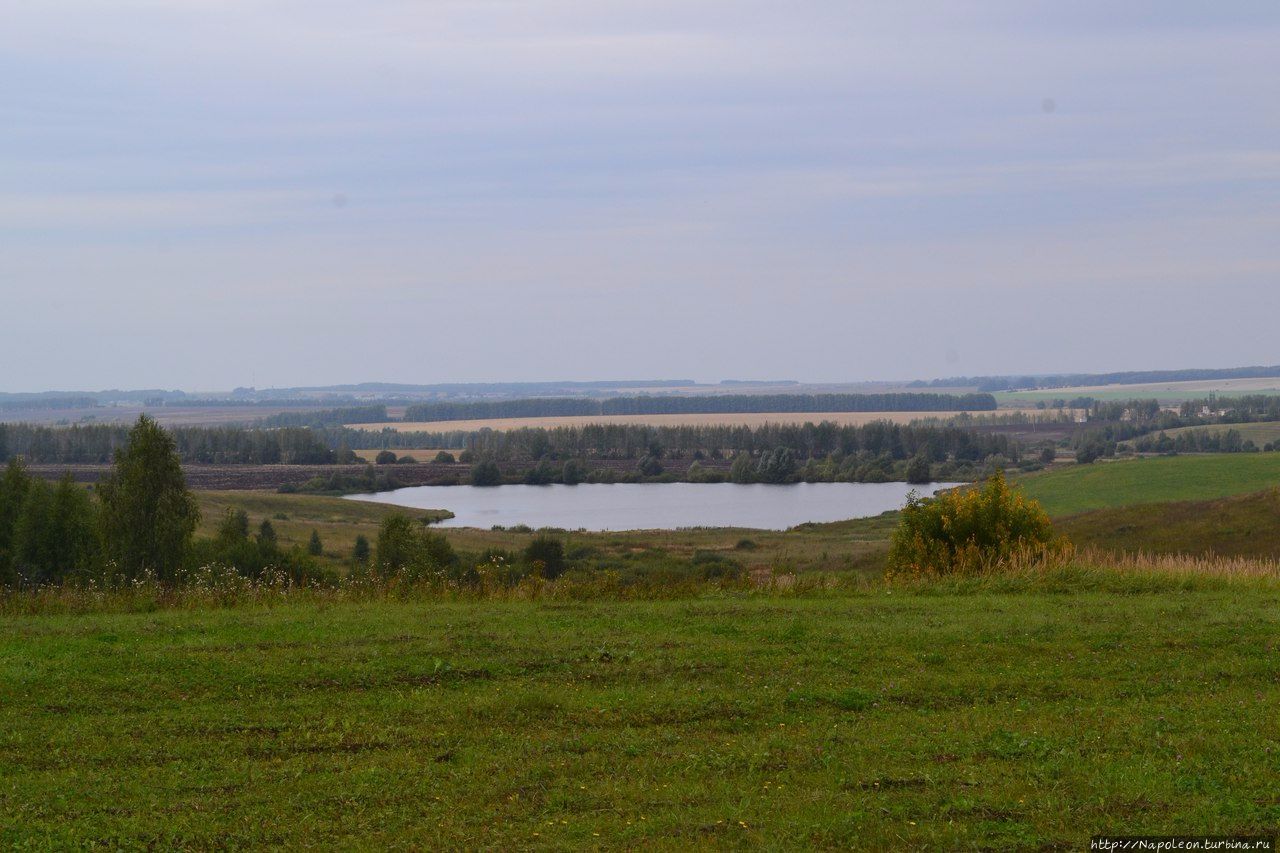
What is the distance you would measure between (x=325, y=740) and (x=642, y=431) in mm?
169192

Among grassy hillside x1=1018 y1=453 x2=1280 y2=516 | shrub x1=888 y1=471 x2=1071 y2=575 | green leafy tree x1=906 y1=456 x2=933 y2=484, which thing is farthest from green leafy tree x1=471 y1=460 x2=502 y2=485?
shrub x1=888 y1=471 x2=1071 y2=575

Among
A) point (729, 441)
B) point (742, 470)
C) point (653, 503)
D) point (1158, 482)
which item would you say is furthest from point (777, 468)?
point (1158, 482)

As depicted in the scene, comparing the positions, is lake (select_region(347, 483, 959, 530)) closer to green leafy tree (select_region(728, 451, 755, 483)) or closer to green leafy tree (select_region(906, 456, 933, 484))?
green leafy tree (select_region(906, 456, 933, 484))

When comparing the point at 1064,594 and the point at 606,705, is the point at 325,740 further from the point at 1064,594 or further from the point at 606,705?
the point at 1064,594

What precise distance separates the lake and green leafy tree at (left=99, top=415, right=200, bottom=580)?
40006 millimetres

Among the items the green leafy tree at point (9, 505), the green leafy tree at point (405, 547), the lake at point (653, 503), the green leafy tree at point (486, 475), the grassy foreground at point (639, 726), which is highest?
the grassy foreground at point (639, 726)

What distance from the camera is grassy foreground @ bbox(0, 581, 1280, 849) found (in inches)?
259

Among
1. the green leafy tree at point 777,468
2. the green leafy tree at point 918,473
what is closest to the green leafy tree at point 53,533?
the green leafy tree at point 918,473

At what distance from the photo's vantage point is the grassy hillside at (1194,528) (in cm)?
3538

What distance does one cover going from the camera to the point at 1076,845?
613cm

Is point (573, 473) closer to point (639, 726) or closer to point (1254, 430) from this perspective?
point (1254, 430)

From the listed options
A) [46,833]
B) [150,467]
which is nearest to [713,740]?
[46,833]

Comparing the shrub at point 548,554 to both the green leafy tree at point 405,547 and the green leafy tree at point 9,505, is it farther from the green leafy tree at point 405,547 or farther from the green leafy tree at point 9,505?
the green leafy tree at point 9,505

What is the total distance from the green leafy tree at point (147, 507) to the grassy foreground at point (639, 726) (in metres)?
28.4
